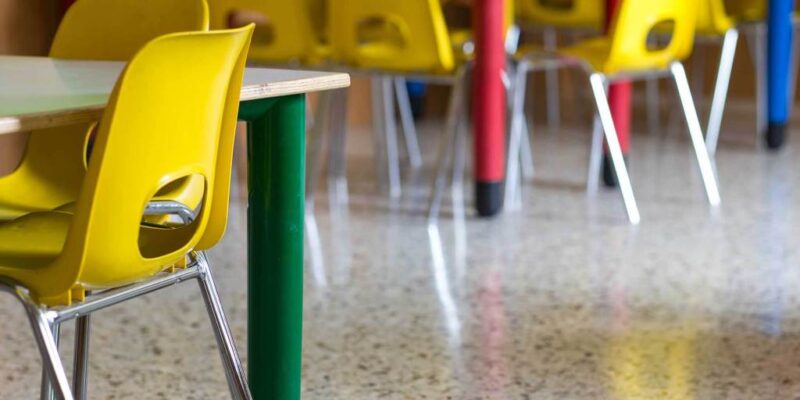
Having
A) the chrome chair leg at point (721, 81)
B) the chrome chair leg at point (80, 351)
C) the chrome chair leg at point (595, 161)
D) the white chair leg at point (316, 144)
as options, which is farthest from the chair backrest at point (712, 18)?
the chrome chair leg at point (80, 351)

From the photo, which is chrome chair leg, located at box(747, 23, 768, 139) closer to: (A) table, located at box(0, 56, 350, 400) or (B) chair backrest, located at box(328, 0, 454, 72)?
(B) chair backrest, located at box(328, 0, 454, 72)

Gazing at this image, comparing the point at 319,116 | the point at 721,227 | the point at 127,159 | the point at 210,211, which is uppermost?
→ the point at 127,159

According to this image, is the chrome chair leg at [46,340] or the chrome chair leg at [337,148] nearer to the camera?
the chrome chair leg at [46,340]

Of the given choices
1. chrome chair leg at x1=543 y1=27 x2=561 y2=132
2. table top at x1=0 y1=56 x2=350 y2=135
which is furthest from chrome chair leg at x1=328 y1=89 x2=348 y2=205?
table top at x1=0 y1=56 x2=350 y2=135

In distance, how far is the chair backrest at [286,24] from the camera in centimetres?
384

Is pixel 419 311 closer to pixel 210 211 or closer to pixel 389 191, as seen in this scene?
pixel 210 211

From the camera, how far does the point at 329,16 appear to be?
12.5 ft

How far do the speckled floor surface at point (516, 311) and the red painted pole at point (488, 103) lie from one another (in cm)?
11

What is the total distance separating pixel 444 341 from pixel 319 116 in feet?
5.45

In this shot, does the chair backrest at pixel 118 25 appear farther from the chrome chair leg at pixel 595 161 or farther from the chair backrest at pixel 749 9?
the chair backrest at pixel 749 9

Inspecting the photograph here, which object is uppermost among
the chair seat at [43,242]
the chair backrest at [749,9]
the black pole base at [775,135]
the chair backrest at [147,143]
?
the chair backrest at [147,143]

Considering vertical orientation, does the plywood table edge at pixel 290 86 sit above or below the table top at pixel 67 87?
below

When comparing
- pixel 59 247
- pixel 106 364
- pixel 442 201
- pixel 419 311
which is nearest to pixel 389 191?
pixel 442 201

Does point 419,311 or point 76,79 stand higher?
point 76,79
